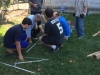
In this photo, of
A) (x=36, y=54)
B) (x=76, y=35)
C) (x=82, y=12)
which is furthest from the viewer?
(x=76, y=35)

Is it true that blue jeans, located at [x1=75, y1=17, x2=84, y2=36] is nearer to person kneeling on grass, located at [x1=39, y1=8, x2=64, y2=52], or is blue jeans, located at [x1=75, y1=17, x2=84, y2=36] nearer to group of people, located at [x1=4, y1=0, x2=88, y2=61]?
group of people, located at [x1=4, y1=0, x2=88, y2=61]

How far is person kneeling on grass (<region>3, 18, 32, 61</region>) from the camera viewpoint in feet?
16.5

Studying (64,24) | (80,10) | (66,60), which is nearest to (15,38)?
(66,60)

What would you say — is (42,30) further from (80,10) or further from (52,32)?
(80,10)

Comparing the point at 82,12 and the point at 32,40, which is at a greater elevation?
the point at 82,12

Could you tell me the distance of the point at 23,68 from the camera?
16.0 ft

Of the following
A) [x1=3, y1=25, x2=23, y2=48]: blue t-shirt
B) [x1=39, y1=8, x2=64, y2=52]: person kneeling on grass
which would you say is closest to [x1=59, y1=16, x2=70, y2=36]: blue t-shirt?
[x1=39, y1=8, x2=64, y2=52]: person kneeling on grass

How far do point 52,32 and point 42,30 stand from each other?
0.34 metres

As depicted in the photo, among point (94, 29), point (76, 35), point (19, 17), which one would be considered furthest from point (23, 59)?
point (19, 17)

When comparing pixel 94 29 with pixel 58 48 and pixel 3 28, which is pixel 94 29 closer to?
pixel 58 48

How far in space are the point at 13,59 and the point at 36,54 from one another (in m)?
0.66

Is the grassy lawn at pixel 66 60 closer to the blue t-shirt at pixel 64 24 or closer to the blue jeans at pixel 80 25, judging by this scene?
the blue jeans at pixel 80 25

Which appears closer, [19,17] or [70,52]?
[70,52]

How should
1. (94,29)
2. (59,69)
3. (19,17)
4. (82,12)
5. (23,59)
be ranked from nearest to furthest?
1. (59,69)
2. (23,59)
3. (82,12)
4. (94,29)
5. (19,17)
